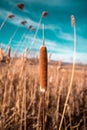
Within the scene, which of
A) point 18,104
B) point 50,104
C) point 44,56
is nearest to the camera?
point 44,56

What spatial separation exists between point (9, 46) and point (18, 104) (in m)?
0.82

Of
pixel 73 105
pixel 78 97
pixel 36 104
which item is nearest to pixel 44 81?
pixel 36 104

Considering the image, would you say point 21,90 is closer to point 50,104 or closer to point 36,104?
point 36,104

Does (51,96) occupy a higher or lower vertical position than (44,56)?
lower

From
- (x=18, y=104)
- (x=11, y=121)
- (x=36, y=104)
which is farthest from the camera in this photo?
(x=36, y=104)

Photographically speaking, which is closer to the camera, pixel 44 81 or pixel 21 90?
pixel 44 81

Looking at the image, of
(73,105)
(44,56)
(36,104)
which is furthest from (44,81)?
(73,105)

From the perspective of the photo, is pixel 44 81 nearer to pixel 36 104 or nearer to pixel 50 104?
pixel 36 104

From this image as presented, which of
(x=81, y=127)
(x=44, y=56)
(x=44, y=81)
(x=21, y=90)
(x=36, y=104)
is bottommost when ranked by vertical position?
(x=81, y=127)

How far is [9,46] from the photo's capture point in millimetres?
3023

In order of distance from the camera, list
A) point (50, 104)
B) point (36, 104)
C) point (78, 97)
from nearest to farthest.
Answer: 1. point (36, 104)
2. point (50, 104)
3. point (78, 97)

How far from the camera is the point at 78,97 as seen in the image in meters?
4.59

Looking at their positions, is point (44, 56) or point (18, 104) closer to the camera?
point (44, 56)

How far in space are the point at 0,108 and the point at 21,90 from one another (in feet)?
1.30
